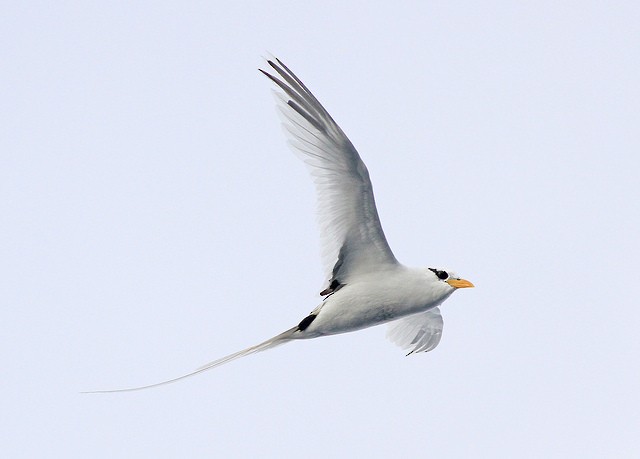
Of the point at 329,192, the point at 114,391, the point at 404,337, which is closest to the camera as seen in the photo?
the point at 114,391

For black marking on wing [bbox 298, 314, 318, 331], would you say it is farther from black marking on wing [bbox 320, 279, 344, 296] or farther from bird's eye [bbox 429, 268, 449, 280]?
bird's eye [bbox 429, 268, 449, 280]

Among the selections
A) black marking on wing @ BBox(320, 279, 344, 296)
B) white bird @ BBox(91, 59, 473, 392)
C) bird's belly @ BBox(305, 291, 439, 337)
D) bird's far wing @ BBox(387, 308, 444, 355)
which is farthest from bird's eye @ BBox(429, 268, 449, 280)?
bird's far wing @ BBox(387, 308, 444, 355)

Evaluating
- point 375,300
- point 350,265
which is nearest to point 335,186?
point 350,265

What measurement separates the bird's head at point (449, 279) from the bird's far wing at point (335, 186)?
73 cm

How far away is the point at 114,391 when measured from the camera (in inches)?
506

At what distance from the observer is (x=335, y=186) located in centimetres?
1367

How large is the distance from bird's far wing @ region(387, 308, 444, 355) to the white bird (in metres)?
2.46

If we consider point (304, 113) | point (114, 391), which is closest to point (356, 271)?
point (304, 113)

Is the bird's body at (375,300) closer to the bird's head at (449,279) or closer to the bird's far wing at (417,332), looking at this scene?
the bird's head at (449,279)

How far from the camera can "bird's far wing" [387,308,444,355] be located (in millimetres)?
17000

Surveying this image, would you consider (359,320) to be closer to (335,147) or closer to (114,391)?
(335,147)

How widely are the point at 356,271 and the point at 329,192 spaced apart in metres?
1.46

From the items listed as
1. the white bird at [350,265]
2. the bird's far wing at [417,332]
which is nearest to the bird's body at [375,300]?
the white bird at [350,265]

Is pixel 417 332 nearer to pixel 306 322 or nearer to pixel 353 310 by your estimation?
pixel 353 310
